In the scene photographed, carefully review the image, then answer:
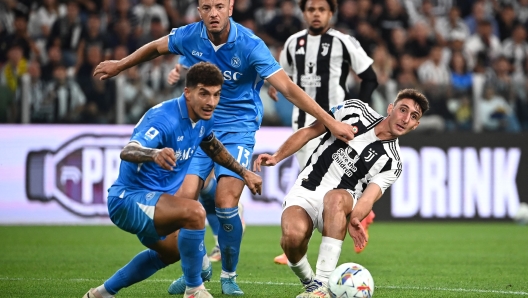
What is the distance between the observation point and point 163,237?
5766mm

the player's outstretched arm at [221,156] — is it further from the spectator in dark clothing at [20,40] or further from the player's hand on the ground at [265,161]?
the spectator in dark clothing at [20,40]

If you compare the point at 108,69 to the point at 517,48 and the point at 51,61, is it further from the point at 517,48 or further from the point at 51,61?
the point at 517,48

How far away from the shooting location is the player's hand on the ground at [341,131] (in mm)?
6387

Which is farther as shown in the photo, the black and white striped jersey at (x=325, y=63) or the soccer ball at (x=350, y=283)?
the black and white striped jersey at (x=325, y=63)

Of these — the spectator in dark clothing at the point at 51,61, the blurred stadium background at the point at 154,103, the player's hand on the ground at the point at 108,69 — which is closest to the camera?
the player's hand on the ground at the point at 108,69

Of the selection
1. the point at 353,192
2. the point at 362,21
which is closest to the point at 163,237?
the point at 353,192

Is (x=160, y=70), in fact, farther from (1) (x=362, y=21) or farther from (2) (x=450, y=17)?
(2) (x=450, y=17)

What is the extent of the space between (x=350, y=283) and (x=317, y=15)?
3.74 metres

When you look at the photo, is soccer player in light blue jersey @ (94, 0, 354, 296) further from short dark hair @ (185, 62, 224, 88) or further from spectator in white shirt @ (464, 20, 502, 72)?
spectator in white shirt @ (464, 20, 502, 72)

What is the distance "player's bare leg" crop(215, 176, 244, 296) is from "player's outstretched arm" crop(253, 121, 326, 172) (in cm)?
41

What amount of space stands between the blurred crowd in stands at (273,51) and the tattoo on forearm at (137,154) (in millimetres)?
7283

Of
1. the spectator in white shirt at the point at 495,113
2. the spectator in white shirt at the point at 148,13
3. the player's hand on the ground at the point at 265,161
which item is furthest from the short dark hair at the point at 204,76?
the spectator in white shirt at the point at 148,13

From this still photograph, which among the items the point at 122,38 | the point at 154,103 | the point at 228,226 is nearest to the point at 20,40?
the point at 122,38

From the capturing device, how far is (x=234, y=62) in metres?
6.84
